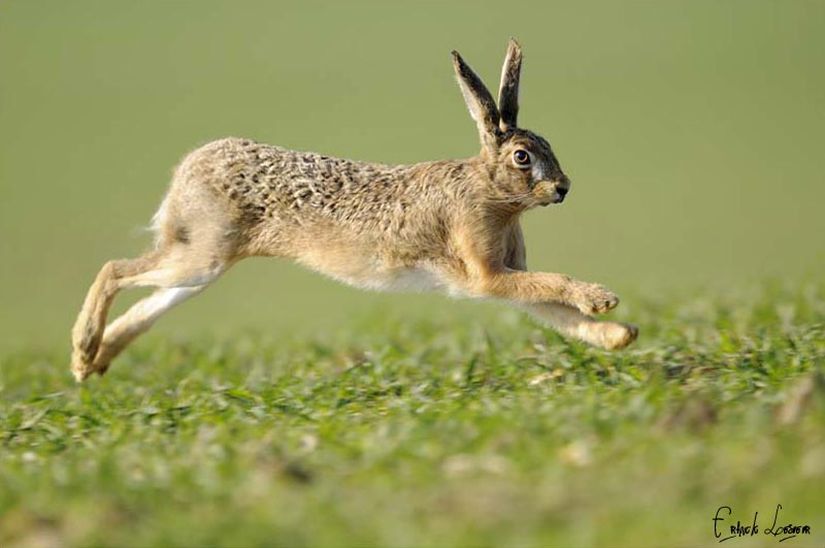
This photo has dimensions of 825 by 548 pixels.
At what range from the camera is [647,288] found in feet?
50.0

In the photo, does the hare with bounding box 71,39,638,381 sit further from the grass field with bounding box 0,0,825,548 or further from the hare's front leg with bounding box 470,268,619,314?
Result: the grass field with bounding box 0,0,825,548

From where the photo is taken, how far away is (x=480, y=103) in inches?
377

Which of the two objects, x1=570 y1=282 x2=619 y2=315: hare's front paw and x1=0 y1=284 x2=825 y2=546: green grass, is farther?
x1=570 y1=282 x2=619 y2=315: hare's front paw

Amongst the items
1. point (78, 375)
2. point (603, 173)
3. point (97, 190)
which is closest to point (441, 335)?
point (78, 375)

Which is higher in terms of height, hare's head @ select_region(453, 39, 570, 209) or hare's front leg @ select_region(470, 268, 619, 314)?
hare's head @ select_region(453, 39, 570, 209)

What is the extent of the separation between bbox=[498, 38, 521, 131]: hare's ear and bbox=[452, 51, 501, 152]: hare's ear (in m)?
0.06

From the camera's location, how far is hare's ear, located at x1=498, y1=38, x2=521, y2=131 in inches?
376

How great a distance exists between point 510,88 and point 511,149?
41 cm

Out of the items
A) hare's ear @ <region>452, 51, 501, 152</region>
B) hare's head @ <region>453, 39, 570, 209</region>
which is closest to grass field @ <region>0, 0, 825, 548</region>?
hare's head @ <region>453, 39, 570, 209</region>

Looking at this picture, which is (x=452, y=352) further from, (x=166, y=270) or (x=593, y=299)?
(x=166, y=270)

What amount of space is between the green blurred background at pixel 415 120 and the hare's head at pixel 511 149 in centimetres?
643
